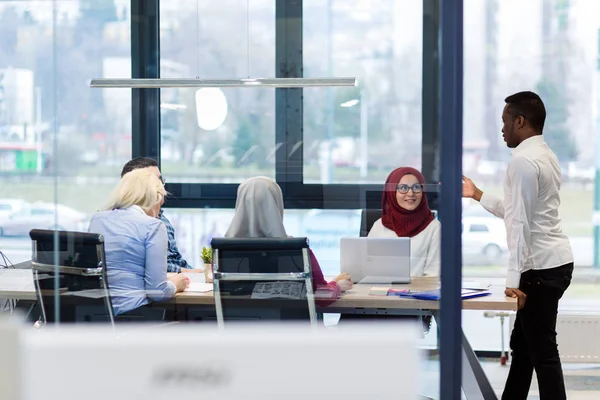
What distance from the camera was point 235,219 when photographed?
9.99 feet

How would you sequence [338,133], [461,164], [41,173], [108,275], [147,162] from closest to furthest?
[461,164]
[108,275]
[41,173]
[147,162]
[338,133]

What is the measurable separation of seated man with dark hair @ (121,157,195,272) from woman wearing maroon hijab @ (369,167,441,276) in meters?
0.89

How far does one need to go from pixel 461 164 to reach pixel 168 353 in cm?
84

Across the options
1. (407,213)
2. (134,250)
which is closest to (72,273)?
(134,250)

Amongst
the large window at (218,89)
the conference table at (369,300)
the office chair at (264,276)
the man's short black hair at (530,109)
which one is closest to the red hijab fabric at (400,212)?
the conference table at (369,300)

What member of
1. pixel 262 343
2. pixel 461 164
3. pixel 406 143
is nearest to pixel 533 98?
pixel 406 143

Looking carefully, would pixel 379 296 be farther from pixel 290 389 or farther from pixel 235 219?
pixel 290 389

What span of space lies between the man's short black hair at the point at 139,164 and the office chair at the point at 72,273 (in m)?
0.75

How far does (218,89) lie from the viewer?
5152mm

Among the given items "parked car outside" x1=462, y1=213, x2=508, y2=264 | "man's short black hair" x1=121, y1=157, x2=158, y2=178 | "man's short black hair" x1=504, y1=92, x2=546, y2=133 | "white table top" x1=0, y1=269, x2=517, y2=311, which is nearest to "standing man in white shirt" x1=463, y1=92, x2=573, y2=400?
"man's short black hair" x1=504, y1=92, x2=546, y2=133

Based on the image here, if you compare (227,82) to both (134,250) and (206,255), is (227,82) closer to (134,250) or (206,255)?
(206,255)

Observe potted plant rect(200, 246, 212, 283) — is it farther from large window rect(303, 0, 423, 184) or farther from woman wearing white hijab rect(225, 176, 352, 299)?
large window rect(303, 0, 423, 184)

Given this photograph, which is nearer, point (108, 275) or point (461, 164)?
point (461, 164)

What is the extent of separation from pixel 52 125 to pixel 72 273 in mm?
923
